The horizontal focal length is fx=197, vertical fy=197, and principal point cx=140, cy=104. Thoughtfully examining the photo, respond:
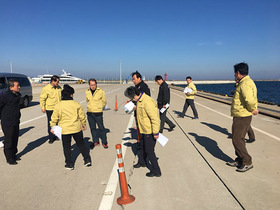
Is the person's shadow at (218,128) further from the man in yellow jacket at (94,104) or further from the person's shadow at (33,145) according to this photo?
the person's shadow at (33,145)

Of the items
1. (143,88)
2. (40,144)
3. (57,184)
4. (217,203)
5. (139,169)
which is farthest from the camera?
(40,144)

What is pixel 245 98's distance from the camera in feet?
12.2

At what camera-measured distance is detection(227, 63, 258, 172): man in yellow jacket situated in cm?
374

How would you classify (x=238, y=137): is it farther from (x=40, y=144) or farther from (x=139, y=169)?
(x=40, y=144)

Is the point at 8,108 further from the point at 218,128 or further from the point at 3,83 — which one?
the point at 3,83

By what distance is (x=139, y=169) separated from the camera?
4.13 m

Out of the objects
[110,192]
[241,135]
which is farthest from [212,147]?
[110,192]

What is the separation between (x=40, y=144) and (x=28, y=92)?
9884mm

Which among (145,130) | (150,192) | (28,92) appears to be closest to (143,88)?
(145,130)

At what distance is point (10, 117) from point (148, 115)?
3.11 meters

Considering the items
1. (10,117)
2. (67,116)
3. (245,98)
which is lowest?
(10,117)

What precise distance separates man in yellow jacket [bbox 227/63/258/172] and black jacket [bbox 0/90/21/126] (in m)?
4.73

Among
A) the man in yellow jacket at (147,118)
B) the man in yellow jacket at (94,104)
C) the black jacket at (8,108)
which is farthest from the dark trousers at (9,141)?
the man in yellow jacket at (147,118)

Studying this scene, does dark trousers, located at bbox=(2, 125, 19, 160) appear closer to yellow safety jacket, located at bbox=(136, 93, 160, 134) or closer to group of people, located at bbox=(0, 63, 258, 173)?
group of people, located at bbox=(0, 63, 258, 173)
